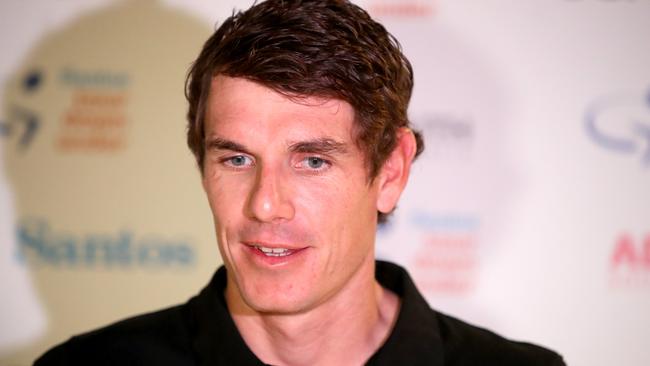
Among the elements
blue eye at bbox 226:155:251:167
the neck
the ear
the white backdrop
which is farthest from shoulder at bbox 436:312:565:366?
the white backdrop

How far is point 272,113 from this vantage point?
1.65 metres

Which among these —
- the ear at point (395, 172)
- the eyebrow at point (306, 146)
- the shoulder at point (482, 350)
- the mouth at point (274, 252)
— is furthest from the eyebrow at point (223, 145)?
the shoulder at point (482, 350)

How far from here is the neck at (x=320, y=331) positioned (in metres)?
1.82

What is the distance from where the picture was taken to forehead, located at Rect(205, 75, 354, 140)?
165cm

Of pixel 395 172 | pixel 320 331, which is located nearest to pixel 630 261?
pixel 395 172

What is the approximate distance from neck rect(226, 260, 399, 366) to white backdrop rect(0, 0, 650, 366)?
3.22 ft

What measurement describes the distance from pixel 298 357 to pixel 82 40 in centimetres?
169

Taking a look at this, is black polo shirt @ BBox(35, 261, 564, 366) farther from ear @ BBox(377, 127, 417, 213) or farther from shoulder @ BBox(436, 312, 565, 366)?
ear @ BBox(377, 127, 417, 213)

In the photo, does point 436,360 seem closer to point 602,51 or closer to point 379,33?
point 379,33

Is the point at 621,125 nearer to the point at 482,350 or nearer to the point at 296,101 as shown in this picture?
the point at 482,350

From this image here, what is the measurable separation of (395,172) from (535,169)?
3.38 ft

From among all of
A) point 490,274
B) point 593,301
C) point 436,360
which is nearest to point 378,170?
point 436,360

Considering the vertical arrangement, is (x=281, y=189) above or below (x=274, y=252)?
above

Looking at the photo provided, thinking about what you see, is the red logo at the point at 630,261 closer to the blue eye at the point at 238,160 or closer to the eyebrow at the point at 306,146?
the eyebrow at the point at 306,146
